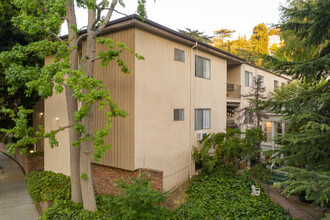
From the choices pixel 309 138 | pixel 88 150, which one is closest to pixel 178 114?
pixel 88 150

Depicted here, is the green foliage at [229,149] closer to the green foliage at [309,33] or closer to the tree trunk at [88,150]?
the green foliage at [309,33]

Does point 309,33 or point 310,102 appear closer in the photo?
point 310,102

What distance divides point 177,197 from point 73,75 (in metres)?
6.43

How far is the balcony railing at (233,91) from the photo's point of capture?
15.6 m

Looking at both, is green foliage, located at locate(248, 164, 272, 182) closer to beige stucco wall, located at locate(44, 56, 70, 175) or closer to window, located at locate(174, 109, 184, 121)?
window, located at locate(174, 109, 184, 121)

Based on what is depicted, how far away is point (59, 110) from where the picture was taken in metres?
12.1

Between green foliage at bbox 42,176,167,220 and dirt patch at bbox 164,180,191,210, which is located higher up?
green foliage at bbox 42,176,167,220

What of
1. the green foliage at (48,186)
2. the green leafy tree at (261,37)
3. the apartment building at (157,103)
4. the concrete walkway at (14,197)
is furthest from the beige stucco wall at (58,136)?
→ the green leafy tree at (261,37)

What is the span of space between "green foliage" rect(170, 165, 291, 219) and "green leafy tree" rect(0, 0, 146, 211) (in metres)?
3.75

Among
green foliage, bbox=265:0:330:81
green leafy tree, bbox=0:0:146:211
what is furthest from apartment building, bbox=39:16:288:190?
green foliage, bbox=265:0:330:81

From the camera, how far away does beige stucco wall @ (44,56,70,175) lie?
38.3ft

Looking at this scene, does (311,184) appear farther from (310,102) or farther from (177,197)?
(177,197)

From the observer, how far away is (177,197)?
929 centimetres

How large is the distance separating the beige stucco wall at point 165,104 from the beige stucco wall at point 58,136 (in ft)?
16.9
